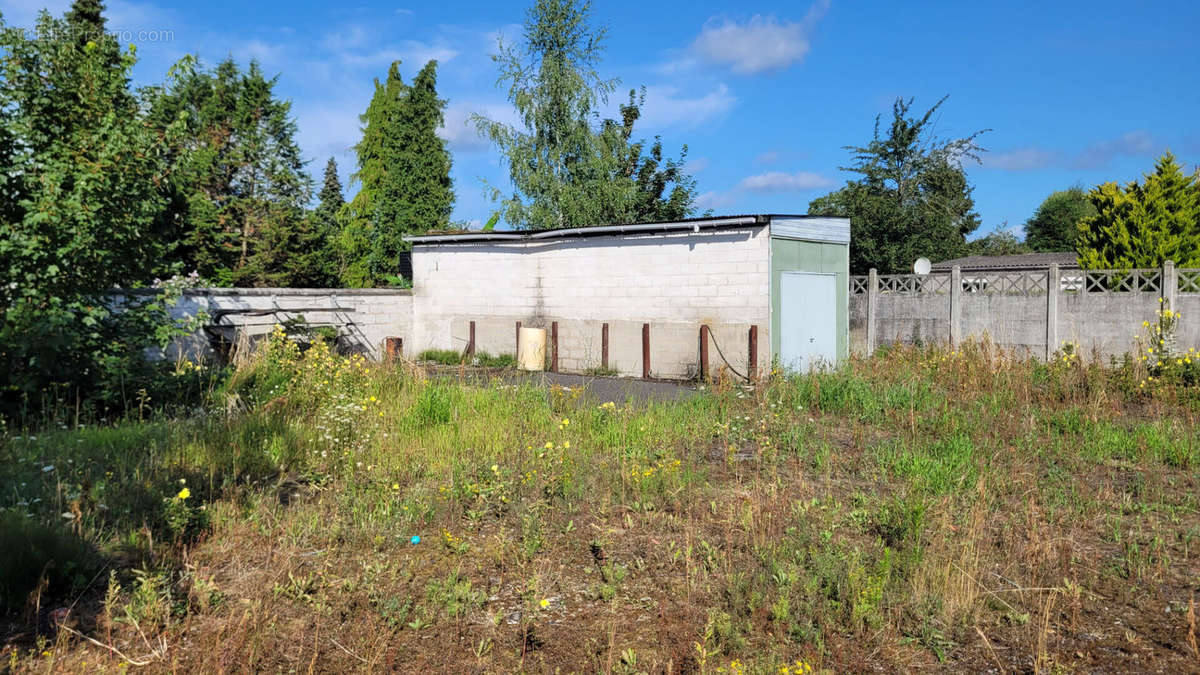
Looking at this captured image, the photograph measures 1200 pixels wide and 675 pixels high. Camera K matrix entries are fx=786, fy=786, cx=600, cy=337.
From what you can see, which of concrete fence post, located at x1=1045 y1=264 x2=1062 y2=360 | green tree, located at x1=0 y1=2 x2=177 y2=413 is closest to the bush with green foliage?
green tree, located at x1=0 y1=2 x2=177 y2=413

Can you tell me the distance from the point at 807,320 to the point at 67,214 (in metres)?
11.1

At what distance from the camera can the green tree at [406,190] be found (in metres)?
25.6

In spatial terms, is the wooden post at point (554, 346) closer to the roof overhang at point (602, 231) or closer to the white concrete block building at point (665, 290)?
the white concrete block building at point (665, 290)

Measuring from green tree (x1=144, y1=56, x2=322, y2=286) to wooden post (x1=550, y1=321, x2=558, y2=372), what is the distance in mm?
8187

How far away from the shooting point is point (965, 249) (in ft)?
129

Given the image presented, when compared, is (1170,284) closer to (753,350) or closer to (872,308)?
(872,308)

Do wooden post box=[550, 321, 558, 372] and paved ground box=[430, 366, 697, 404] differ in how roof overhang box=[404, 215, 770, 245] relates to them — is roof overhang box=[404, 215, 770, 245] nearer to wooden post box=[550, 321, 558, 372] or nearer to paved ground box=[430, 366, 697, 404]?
wooden post box=[550, 321, 558, 372]

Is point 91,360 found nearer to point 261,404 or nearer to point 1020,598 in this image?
point 261,404

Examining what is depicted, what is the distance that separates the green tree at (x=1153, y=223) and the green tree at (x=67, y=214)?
1982 centimetres

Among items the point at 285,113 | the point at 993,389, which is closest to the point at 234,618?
the point at 993,389

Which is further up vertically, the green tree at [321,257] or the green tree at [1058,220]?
the green tree at [1058,220]

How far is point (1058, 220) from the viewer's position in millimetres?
50594

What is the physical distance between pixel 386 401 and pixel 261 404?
1.27 metres

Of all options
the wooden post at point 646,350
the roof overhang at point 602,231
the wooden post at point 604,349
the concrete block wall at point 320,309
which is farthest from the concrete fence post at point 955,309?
the concrete block wall at point 320,309
